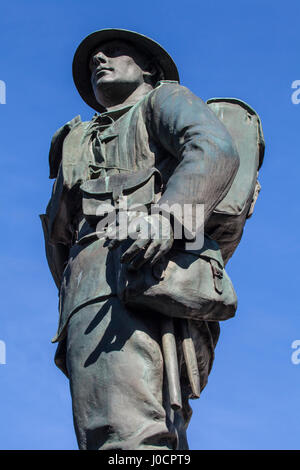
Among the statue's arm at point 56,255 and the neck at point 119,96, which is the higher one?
the neck at point 119,96

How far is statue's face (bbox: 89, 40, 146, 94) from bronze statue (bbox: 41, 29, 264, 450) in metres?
0.03

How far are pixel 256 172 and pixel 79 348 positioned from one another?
2361mm

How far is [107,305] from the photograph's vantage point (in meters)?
7.88

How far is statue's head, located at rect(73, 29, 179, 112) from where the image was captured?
969 cm

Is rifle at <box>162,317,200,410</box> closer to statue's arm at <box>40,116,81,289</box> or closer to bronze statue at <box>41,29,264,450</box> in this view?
bronze statue at <box>41,29,264,450</box>

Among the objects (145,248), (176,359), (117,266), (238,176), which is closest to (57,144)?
(238,176)

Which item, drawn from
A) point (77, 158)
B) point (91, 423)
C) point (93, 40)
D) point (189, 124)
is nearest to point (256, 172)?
point (189, 124)

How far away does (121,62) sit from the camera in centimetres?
977

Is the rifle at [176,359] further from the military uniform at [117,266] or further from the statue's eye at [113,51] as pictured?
the statue's eye at [113,51]

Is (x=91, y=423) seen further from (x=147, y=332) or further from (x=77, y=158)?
(x=77, y=158)

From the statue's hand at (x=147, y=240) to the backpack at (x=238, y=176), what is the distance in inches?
42.4

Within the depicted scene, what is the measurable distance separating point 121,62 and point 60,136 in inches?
38.3

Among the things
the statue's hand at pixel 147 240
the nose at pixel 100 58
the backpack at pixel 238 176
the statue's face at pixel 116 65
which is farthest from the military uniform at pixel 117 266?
the nose at pixel 100 58

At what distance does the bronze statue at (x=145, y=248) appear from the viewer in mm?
7473
